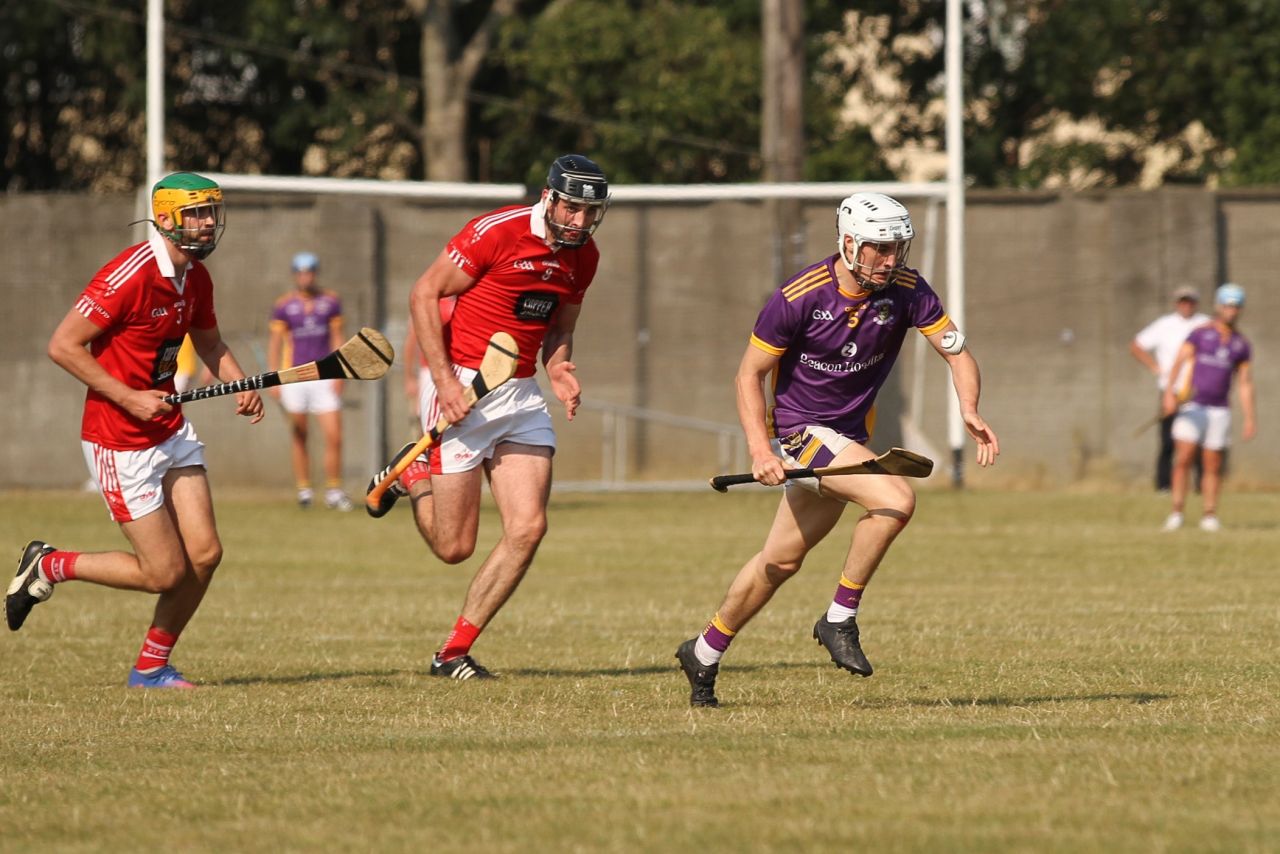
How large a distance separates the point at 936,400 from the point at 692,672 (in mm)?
13981

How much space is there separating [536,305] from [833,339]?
1663mm

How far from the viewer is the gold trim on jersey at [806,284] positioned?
26.5 ft

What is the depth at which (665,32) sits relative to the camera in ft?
92.3

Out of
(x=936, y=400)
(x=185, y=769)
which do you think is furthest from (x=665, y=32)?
(x=185, y=769)

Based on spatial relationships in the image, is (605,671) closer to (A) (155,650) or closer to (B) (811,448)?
(B) (811,448)

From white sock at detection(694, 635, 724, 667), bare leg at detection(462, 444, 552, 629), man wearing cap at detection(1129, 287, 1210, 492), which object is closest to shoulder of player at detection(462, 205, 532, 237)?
bare leg at detection(462, 444, 552, 629)

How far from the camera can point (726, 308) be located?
2222cm

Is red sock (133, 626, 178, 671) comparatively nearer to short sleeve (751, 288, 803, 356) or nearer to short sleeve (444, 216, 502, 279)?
short sleeve (444, 216, 502, 279)

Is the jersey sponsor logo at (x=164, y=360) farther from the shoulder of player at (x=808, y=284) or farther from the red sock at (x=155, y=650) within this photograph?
the shoulder of player at (x=808, y=284)

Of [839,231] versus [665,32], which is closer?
[839,231]

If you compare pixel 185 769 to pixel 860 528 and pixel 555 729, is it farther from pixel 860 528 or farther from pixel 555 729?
pixel 860 528

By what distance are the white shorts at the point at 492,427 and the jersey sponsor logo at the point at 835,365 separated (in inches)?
54.4

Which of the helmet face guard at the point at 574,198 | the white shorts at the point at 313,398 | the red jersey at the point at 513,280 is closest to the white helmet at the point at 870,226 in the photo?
the helmet face guard at the point at 574,198

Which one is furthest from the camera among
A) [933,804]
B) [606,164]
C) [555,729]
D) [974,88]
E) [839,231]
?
[974,88]
